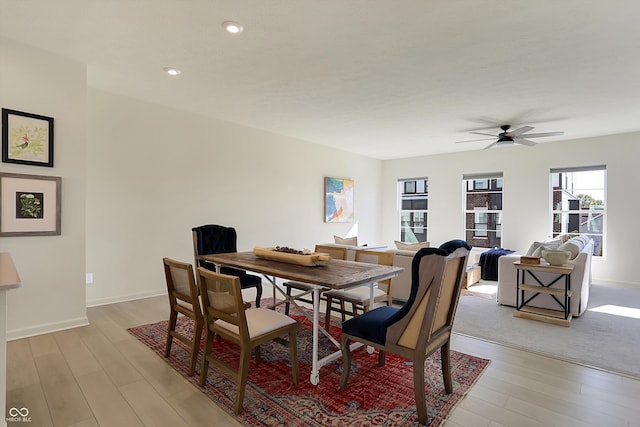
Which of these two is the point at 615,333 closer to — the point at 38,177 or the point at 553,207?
the point at 553,207

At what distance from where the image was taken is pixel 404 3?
7.17ft

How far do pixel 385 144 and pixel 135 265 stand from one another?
15.9ft

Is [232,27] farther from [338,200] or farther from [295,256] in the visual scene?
[338,200]

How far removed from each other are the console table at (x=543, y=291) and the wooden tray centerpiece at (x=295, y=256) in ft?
8.43

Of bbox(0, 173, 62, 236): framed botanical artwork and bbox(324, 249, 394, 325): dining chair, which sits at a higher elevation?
bbox(0, 173, 62, 236): framed botanical artwork

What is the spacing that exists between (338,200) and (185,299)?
16.6 feet

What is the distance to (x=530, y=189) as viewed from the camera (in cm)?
648

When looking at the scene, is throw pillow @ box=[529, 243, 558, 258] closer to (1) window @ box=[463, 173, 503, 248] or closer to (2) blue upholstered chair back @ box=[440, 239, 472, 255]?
(1) window @ box=[463, 173, 503, 248]

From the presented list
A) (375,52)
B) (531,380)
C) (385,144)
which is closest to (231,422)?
(531,380)

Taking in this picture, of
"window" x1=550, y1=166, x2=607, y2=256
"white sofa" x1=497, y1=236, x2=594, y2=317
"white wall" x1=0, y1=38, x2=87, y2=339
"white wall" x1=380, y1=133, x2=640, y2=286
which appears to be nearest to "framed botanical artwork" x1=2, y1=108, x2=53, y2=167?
"white wall" x1=0, y1=38, x2=87, y2=339

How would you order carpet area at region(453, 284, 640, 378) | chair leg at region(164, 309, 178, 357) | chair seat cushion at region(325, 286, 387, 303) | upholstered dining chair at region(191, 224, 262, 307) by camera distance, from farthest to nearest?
upholstered dining chair at region(191, 224, 262, 307), chair seat cushion at region(325, 286, 387, 303), carpet area at region(453, 284, 640, 378), chair leg at region(164, 309, 178, 357)

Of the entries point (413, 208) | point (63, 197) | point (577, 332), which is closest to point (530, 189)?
point (413, 208)

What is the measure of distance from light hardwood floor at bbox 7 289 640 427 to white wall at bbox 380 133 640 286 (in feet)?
14.7

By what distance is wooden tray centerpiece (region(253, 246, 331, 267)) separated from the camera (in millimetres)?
2521
